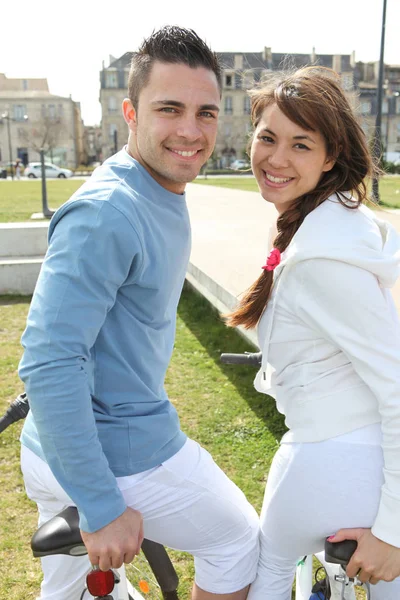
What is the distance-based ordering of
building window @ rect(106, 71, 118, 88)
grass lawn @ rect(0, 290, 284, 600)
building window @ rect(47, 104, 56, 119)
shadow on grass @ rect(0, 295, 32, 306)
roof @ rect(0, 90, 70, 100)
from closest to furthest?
1. grass lawn @ rect(0, 290, 284, 600)
2. shadow on grass @ rect(0, 295, 32, 306)
3. building window @ rect(106, 71, 118, 88)
4. building window @ rect(47, 104, 56, 119)
5. roof @ rect(0, 90, 70, 100)

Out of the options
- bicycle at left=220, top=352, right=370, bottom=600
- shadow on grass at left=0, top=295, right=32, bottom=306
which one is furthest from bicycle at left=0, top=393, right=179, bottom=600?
shadow on grass at left=0, top=295, right=32, bottom=306

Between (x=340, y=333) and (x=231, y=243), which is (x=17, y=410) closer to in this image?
(x=340, y=333)

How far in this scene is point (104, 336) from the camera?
1.49 meters

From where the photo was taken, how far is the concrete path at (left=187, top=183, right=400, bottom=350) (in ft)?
18.9

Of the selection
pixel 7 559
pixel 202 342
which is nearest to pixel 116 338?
pixel 7 559

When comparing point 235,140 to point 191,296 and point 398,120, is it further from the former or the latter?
point 191,296

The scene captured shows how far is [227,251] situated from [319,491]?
6406mm

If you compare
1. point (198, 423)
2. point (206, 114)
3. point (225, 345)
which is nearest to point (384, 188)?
point (225, 345)

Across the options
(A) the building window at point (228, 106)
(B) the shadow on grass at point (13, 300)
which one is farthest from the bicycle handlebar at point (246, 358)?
(A) the building window at point (228, 106)

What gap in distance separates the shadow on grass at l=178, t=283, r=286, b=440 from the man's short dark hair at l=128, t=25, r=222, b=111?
312 cm

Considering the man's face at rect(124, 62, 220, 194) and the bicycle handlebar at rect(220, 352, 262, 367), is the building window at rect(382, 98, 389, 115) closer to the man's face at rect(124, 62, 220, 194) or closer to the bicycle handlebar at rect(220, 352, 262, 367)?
the bicycle handlebar at rect(220, 352, 262, 367)

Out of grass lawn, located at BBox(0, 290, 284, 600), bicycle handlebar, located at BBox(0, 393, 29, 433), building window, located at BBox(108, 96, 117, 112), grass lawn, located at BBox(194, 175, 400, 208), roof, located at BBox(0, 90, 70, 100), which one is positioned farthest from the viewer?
roof, located at BBox(0, 90, 70, 100)

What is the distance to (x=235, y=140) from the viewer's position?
74625 millimetres

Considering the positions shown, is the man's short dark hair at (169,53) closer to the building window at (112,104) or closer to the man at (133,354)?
the man at (133,354)
